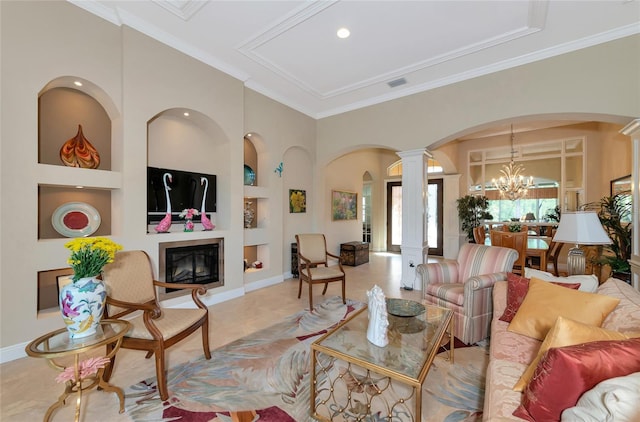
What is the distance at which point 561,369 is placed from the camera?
3.74 ft

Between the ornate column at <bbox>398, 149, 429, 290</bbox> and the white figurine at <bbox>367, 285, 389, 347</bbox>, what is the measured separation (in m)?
2.85

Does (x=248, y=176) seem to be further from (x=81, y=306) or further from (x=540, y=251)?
(x=540, y=251)

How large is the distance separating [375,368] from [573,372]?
35.4 inches

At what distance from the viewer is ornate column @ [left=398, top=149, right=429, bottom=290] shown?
451cm

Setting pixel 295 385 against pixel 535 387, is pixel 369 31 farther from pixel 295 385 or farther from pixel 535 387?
pixel 295 385

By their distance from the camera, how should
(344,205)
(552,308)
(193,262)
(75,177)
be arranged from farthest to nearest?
1. (344,205)
2. (193,262)
3. (75,177)
4. (552,308)

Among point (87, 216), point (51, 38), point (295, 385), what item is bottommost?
point (295, 385)

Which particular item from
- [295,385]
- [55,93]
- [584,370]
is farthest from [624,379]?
[55,93]

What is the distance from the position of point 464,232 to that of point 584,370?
264 inches

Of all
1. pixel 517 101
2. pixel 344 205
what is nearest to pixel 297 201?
pixel 344 205

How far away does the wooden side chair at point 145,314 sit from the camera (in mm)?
1903

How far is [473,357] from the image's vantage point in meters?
2.43

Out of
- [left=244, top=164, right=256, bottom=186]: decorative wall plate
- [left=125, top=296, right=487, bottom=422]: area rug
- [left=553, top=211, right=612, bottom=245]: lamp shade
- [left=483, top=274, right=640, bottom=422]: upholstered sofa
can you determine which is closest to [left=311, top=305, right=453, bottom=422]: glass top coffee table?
[left=125, top=296, right=487, bottom=422]: area rug

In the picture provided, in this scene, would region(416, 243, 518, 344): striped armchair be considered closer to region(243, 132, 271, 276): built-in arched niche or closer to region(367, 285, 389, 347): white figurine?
region(367, 285, 389, 347): white figurine
